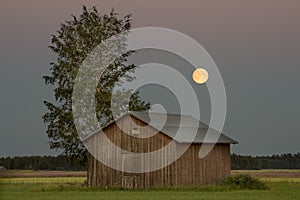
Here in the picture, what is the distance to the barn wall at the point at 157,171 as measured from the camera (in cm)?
4853

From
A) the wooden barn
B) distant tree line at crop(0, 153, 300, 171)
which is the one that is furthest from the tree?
distant tree line at crop(0, 153, 300, 171)

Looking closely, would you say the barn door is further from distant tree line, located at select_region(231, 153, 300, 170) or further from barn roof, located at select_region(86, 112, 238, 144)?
distant tree line, located at select_region(231, 153, 300, 170)

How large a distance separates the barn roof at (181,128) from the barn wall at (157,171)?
474 mm

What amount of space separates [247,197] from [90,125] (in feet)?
69.3

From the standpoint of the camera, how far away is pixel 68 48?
57688 mm

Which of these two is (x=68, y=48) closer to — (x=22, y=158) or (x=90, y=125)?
(x=90, y=125)

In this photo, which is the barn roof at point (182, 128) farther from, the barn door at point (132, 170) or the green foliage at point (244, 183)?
the green foliage at point (244, 183)

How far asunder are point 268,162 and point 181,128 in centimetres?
8504

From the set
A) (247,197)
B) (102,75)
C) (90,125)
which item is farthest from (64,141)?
(247,197)

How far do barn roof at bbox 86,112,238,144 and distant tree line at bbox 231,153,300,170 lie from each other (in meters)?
73.2

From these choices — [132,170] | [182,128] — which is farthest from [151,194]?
[182,128]

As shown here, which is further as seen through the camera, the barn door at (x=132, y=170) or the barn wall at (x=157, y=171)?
the barn door at (x=132, y=170)

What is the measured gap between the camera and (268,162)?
5236 inches

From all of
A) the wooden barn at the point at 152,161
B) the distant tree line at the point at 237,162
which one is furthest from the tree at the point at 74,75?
the distant tree line at the point at 237,162
